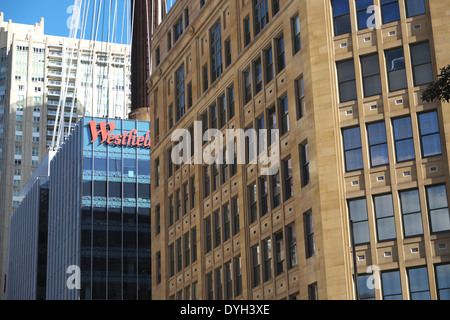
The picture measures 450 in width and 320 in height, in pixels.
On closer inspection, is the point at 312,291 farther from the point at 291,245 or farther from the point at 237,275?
the point at 237,275

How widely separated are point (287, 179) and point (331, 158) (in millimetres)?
4579

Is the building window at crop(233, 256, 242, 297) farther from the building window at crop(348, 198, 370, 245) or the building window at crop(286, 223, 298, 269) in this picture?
the building window at crop(348, 198, 370, 245)

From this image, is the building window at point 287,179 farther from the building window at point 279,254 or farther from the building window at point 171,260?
the building window at point 171,260

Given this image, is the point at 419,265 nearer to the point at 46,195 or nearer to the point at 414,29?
the point at 414,29

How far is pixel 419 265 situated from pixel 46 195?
81418mm

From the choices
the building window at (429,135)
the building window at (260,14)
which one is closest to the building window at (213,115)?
the building window at (260,14)

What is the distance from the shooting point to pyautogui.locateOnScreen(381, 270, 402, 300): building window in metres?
40.2

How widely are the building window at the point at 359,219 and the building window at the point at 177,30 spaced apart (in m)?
28.0

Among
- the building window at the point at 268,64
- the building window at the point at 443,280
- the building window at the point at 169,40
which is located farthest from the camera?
the building window at the point at 169,40

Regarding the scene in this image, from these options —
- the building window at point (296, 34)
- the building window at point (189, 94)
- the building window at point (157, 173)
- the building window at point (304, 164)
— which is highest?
the building window at point (189, 94)

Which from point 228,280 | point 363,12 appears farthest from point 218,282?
point 363,12

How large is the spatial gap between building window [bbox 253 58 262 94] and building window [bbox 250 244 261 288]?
9.61m

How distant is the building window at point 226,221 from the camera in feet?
179

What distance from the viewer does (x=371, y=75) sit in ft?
145
